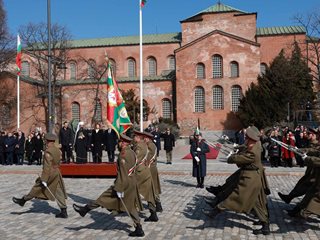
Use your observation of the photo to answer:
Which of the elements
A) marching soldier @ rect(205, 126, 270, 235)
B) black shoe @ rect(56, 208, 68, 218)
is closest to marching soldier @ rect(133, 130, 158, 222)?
marching soldier @ rect(205, 126, 270, 235)

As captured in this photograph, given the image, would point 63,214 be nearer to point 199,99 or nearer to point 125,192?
point 125,192

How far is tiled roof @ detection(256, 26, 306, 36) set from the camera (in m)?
51.2

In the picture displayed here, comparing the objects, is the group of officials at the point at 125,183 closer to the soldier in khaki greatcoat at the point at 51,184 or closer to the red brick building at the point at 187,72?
the soldier in khaki greatcoat at the point at 51,184

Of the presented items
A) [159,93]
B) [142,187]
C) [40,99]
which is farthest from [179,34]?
[142,187]

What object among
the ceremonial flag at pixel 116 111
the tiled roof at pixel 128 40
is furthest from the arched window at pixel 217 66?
the ceremonial flag at pixel 116 111

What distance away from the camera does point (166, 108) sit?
2028 inches

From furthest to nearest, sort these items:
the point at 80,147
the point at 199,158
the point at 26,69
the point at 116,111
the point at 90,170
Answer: the point at 26,69 → the point at 80,147 → the point at 90,170 → the point at 116,111 → the point at 199,158

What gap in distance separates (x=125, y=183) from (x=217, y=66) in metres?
42.5

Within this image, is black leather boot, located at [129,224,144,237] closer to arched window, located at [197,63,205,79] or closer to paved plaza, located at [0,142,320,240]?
paved plaza, located at [0,142,320,240]

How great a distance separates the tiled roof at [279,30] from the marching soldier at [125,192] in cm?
4660

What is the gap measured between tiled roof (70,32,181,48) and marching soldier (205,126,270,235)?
1914 inches

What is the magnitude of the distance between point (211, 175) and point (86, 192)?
640 centimetres

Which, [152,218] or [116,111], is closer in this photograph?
[152,218]

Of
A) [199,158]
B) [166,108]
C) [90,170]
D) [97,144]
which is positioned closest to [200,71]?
[166,108]
